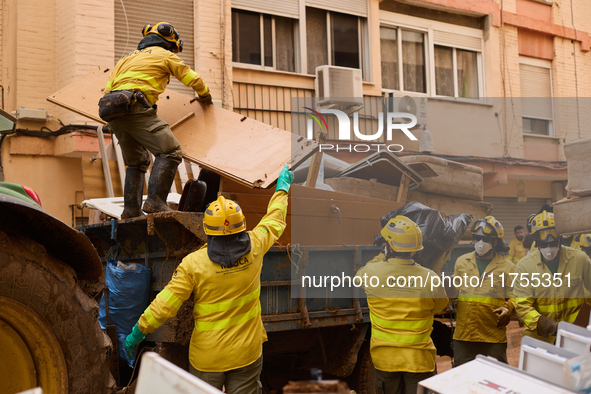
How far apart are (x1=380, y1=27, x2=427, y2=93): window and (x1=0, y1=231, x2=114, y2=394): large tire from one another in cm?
1027

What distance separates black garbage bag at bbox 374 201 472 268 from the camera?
175 inches

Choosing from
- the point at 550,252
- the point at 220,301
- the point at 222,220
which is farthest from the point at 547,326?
the point at 222,220

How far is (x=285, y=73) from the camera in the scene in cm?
1088

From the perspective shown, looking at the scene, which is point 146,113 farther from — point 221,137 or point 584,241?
point 584,241

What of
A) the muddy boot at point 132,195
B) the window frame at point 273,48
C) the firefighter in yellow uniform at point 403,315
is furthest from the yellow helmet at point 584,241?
the window frame at point 273,48

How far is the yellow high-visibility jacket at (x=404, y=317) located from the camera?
4.02 m

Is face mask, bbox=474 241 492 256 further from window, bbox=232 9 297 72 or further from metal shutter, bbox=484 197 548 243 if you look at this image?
window, bbox=232 9 297 72

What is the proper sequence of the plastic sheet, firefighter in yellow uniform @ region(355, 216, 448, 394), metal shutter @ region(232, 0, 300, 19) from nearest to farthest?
firefighter in yellow uniform @ region(355, 216, 448, 394), the plastic sheet, metal shutter @ region(232, 0, 300, 19)

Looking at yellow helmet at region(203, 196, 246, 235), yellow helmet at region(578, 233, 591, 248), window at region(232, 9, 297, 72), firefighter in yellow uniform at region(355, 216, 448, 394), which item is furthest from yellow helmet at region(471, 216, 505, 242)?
window at region(232, 9, 297, 72)

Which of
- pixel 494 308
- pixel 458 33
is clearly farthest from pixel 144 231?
pixel 458 33

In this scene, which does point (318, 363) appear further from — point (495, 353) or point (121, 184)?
point (121, 184)

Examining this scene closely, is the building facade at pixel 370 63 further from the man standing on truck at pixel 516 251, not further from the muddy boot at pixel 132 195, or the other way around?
the muddy boot at pixel 132 195

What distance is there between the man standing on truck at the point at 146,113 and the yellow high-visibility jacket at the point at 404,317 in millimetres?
1771

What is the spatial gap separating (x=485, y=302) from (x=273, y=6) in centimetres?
780
